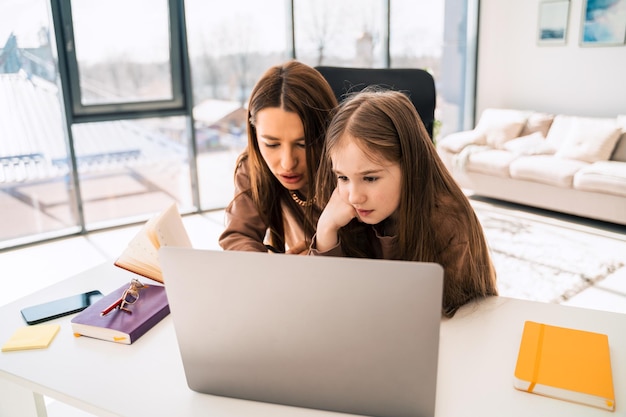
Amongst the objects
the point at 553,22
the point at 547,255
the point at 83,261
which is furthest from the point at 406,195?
the point at 553,22

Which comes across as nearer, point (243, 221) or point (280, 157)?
point (280, 157)

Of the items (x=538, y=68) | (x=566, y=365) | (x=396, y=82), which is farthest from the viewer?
(x=538, y=68)

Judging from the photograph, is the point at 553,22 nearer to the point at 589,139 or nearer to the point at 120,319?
the point at 589,139

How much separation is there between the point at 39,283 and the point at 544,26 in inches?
175

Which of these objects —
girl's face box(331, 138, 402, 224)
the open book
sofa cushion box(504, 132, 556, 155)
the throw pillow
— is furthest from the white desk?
sofa cushion box(504, 132, 556, 155)

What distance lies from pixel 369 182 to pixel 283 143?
34cm

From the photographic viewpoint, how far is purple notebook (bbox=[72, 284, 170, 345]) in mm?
1039

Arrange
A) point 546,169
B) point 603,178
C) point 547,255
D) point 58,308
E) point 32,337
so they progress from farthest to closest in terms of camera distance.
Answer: point 546,169
point 603,178
point 547,255
point 58,308
point 32,337

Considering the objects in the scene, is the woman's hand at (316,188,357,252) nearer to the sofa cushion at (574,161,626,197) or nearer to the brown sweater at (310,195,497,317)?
the brown sweater at (310,195,497,317)

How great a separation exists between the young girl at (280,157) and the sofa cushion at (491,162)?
2961mm

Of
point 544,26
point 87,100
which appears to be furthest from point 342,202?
point 544,26

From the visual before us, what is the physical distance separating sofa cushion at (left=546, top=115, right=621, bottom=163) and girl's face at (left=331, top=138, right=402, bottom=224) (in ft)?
10.9

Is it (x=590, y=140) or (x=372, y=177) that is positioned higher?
(x=372, y=177)

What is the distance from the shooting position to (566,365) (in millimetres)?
877
